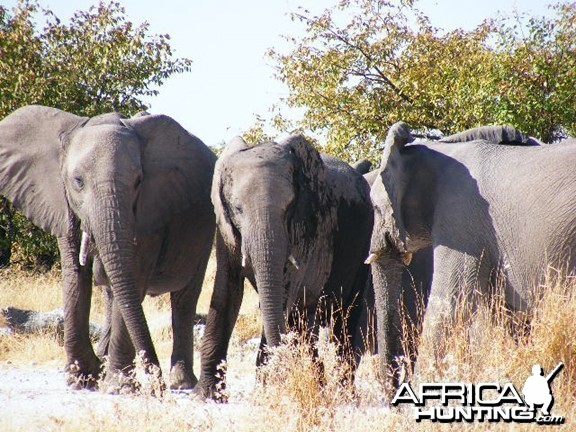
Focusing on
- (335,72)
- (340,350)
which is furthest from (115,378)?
(335,72)

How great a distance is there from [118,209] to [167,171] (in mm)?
1105

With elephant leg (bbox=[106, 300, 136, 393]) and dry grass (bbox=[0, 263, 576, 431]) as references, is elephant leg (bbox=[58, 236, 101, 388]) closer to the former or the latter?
elephant leg (bbox=[106, 300, 136, 393])

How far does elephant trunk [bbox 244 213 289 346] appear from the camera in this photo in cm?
759

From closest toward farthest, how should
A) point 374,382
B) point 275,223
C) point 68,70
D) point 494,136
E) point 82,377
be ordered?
1. point 374,382
2. point 275,223
3. point 494,136
4. point 82,377
5. point 68,70

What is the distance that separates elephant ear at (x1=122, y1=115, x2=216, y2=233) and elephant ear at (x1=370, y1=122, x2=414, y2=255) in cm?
249

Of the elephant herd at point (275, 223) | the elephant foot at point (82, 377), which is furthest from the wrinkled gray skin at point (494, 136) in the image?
the elephant foot at point (82, 377)

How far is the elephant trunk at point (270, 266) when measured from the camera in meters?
7.59

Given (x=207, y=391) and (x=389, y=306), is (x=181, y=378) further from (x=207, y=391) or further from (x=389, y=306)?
(x=389, y=306)

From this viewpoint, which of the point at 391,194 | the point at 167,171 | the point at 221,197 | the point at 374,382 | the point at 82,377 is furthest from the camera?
the point at 167,171

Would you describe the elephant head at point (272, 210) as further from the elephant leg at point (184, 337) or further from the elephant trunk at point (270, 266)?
the elephant leg at point (184, 337)

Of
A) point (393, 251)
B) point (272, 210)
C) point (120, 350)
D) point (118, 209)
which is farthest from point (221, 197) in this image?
point (120, 350)

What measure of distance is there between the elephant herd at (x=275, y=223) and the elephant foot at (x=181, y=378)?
0.05 ft

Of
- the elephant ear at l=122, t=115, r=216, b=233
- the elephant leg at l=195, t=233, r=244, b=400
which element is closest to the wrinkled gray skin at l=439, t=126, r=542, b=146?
the elephant leg at l=195, t=233, r=244, b=400

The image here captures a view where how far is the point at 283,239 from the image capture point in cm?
800
